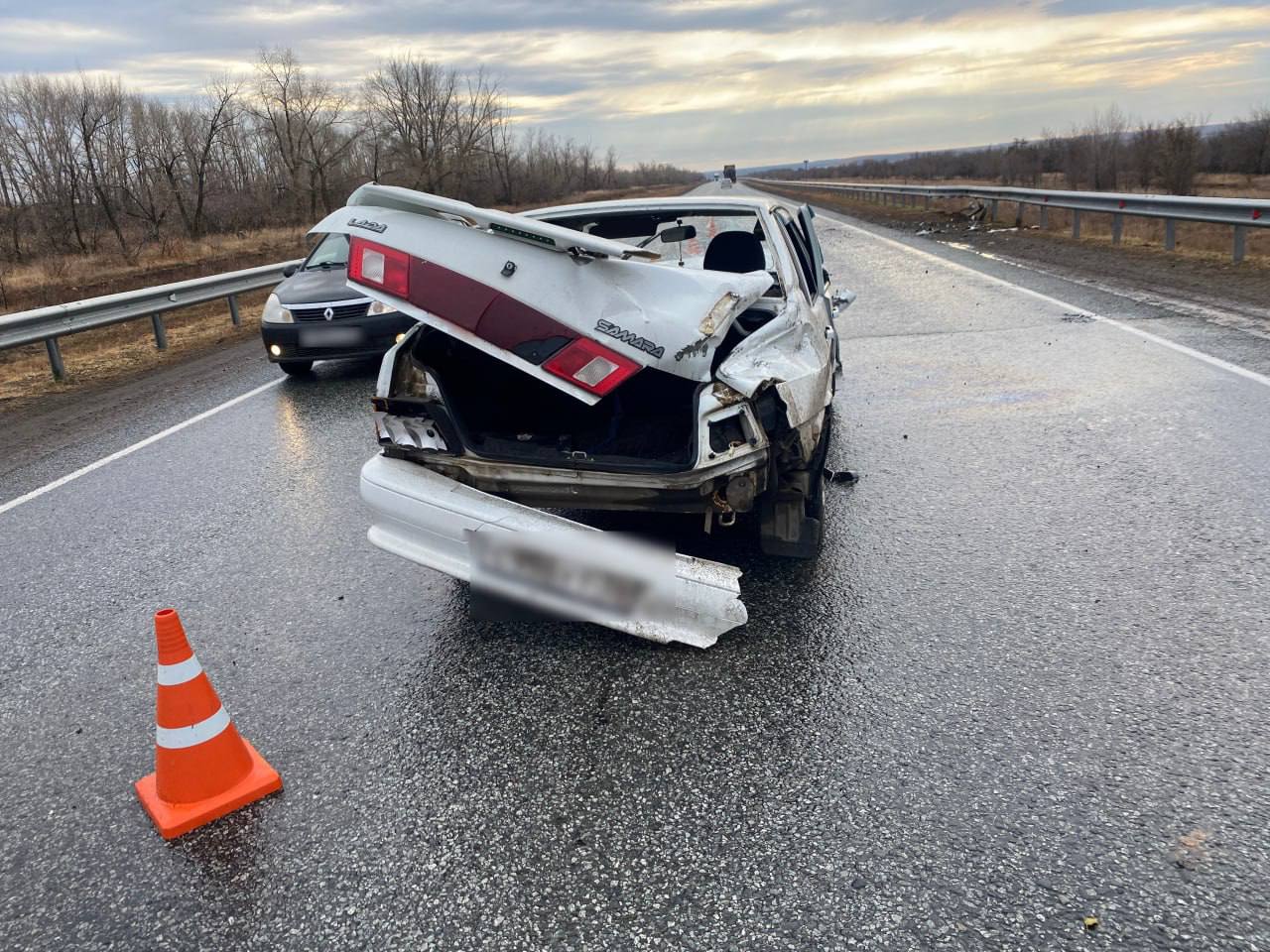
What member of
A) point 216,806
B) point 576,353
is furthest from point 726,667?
point 216,806

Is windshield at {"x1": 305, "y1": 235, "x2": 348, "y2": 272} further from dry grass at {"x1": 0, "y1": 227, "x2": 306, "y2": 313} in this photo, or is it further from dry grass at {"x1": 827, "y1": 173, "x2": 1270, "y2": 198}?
dry grass at {"x1": 827, "y1": 173, "x2": 1270, "y2": 198}

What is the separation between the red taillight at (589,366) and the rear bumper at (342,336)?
6.45 m

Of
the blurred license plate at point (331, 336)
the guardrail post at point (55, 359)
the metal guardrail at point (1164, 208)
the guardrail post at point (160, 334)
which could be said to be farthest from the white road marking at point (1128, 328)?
the guardrail post at point (55, 359)

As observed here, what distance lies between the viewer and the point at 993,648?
3.59m

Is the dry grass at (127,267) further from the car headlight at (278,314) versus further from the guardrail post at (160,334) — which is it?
the car headlight at (278,314)

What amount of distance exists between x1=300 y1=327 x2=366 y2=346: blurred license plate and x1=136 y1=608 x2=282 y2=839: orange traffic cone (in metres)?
7.14

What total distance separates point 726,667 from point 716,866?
3.67 feet

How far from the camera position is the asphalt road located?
240cm

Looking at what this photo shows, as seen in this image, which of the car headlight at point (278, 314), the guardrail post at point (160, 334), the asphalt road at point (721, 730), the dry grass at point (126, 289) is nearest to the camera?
the asphalt road at point (721, 730)

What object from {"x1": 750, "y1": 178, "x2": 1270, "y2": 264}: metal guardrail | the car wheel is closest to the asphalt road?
the car wheel

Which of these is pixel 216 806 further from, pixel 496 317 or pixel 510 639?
pixel 496 317

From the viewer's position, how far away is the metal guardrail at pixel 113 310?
1052 centimetres

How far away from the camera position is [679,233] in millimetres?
5758

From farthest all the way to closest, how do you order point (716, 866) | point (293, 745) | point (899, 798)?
point (293, 745) → point (899, 798) → point (716, 866)
